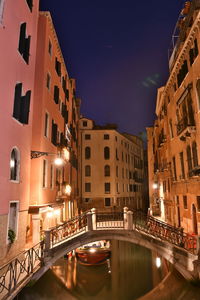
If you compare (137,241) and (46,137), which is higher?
(46,137)

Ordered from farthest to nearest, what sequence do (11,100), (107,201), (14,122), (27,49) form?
(107,201)
(27,49)
(14,122)
(11,100)

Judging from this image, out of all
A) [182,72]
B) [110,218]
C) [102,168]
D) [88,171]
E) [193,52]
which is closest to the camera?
[193,52]

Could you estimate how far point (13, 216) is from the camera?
1102 cm

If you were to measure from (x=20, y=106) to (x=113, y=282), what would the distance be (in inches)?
529

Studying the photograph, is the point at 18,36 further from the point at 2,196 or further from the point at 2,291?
the point at 2,291

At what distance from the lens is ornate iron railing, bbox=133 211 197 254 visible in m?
12.7

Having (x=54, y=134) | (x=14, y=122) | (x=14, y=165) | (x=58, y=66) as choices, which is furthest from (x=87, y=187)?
(x=14, y=122)

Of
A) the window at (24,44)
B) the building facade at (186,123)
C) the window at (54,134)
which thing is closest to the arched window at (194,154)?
the building facade at (186,123)

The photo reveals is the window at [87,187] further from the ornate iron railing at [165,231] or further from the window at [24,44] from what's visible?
the window at [24,44]

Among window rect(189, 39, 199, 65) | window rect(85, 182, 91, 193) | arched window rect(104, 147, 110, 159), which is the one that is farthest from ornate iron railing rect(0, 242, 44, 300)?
arched window rect(104, 147, 110, 159)

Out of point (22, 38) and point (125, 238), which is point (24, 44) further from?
point (125, 238)

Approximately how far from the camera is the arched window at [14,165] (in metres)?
11.1

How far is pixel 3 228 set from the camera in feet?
31.7

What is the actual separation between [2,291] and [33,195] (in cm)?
622
